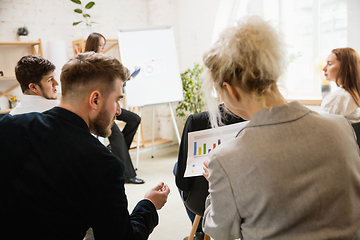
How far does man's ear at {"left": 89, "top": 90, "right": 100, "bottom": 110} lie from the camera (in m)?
1.05

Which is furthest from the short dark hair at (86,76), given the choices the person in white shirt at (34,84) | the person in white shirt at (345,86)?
the person in white shirt at (345,86)

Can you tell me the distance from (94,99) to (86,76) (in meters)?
0.08

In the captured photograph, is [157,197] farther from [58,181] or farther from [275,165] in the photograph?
[275,165]

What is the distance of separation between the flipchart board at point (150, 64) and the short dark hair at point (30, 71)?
1.97 metres

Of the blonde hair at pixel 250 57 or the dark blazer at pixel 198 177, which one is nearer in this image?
the blonde hair at pixel 250 57

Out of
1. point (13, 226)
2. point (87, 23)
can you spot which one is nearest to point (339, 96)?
point (13, 226)

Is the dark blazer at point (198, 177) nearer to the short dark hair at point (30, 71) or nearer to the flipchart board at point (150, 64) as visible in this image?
the short dark hair at point (30, 71)

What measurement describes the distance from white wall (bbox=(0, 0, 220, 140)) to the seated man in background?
3690 millimetres

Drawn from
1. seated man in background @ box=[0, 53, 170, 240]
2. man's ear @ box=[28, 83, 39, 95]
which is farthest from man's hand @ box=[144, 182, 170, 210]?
man's ear @ box=[28, 83, 39, 95]

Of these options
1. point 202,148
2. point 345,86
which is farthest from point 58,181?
point 345,86

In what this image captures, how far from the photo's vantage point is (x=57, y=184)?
2.91 feet

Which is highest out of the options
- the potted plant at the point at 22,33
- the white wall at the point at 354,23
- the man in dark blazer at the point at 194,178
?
the potted plant at the point at 22,33

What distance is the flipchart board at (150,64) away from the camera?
411 centimetres

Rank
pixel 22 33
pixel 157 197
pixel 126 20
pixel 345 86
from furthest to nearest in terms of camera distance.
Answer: pixel 126 20
pixel 22 33
pixel 345 86
pixel 157 197
